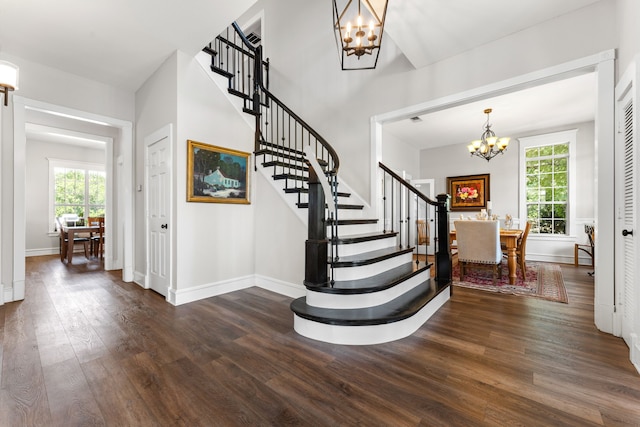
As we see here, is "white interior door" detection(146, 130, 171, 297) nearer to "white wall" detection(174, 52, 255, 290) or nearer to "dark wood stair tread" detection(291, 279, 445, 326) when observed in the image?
"white wall" detection(174, 52, 255, 290)

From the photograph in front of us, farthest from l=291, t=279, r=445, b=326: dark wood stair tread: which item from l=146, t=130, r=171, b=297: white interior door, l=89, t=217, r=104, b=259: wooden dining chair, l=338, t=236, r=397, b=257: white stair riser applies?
l=89, t=217, r=104, b=259: wooden dining chair

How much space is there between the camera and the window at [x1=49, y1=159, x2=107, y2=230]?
282 inches

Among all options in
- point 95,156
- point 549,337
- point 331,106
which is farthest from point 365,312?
point 95,156

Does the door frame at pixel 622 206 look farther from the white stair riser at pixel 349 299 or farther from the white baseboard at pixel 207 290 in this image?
the white baseboard at pixel 207 290

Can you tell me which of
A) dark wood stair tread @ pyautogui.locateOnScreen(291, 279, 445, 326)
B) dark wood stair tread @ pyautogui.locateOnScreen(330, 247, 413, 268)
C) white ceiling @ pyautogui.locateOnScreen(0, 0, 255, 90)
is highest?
white ceiling @ pyautogui.locateOnScreen(0, 0, 255, 90)

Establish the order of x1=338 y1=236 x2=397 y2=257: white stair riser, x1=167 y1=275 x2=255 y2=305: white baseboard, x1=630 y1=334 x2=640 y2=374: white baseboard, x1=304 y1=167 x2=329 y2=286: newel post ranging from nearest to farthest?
x1=630 y1=334 x2=640 y2=374: white baseboard, x1=304 y1=167 x2=329 y2=286: newel post, x1=338 y1=236 x2=397 y2=257: white stair riser, x1=167 y1=275 x2=255 y2=305: white baseboard

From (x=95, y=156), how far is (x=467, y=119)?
961cm

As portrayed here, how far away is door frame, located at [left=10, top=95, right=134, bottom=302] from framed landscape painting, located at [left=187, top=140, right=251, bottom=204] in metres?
1.61

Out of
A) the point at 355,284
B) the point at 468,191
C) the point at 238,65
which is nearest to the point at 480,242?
the point at 355,284

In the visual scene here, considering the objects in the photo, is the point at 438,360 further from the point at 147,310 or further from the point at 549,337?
the point at 147,310

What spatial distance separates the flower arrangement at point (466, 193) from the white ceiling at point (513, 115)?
1.23 meters

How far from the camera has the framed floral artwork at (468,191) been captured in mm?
6871

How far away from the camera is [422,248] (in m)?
7.15

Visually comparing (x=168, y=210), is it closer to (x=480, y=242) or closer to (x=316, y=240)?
(x=316, y=240)
